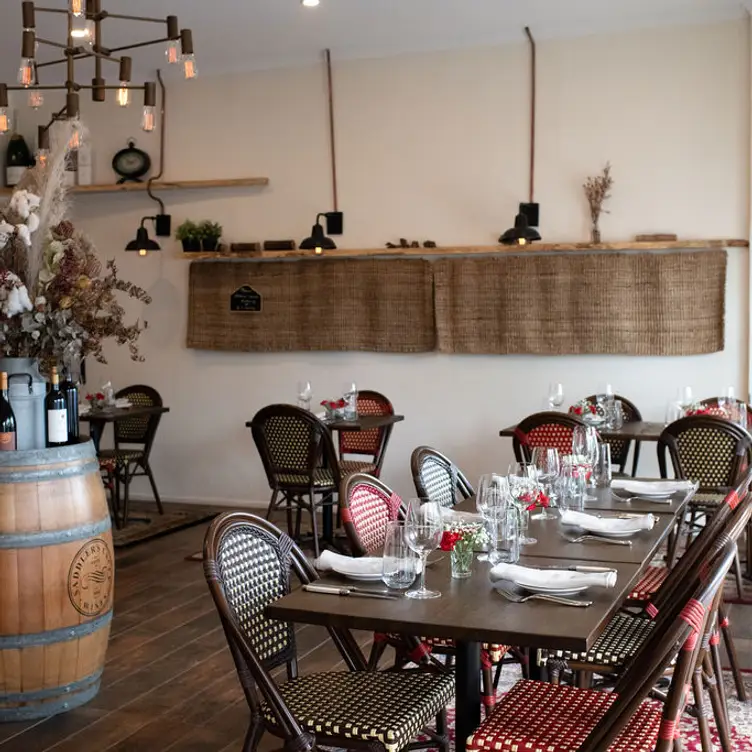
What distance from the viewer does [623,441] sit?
6184mm

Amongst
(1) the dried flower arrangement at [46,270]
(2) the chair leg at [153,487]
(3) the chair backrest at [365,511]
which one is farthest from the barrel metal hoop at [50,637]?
(2) the chair leg at [153,487]

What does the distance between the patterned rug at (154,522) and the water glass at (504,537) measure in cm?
448

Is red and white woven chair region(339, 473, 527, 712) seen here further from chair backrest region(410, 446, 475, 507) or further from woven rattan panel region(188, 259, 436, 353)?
woven rattan panel region(188, 259, 436, 353)

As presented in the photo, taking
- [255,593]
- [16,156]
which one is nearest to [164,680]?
[255,593]

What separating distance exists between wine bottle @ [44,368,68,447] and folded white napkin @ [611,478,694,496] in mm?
2097

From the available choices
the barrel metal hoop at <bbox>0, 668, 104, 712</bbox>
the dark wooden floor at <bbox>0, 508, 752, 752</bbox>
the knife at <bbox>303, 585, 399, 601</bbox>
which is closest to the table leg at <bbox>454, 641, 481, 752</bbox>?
the knife at <bbox>303, 585, 399, 601</bbox>

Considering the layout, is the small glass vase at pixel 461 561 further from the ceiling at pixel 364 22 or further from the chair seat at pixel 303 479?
the ceiling at pixel 364 22

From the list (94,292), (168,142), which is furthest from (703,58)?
(94,292)

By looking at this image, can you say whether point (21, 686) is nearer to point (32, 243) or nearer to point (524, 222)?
point (32, 243)

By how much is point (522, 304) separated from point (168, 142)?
3.32 m

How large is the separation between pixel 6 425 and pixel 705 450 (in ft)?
11.5

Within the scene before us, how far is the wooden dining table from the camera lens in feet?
6.97

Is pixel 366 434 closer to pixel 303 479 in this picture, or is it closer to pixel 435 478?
pixel 303 479

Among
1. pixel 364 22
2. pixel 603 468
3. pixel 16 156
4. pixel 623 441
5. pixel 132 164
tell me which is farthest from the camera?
pixel 16 156
